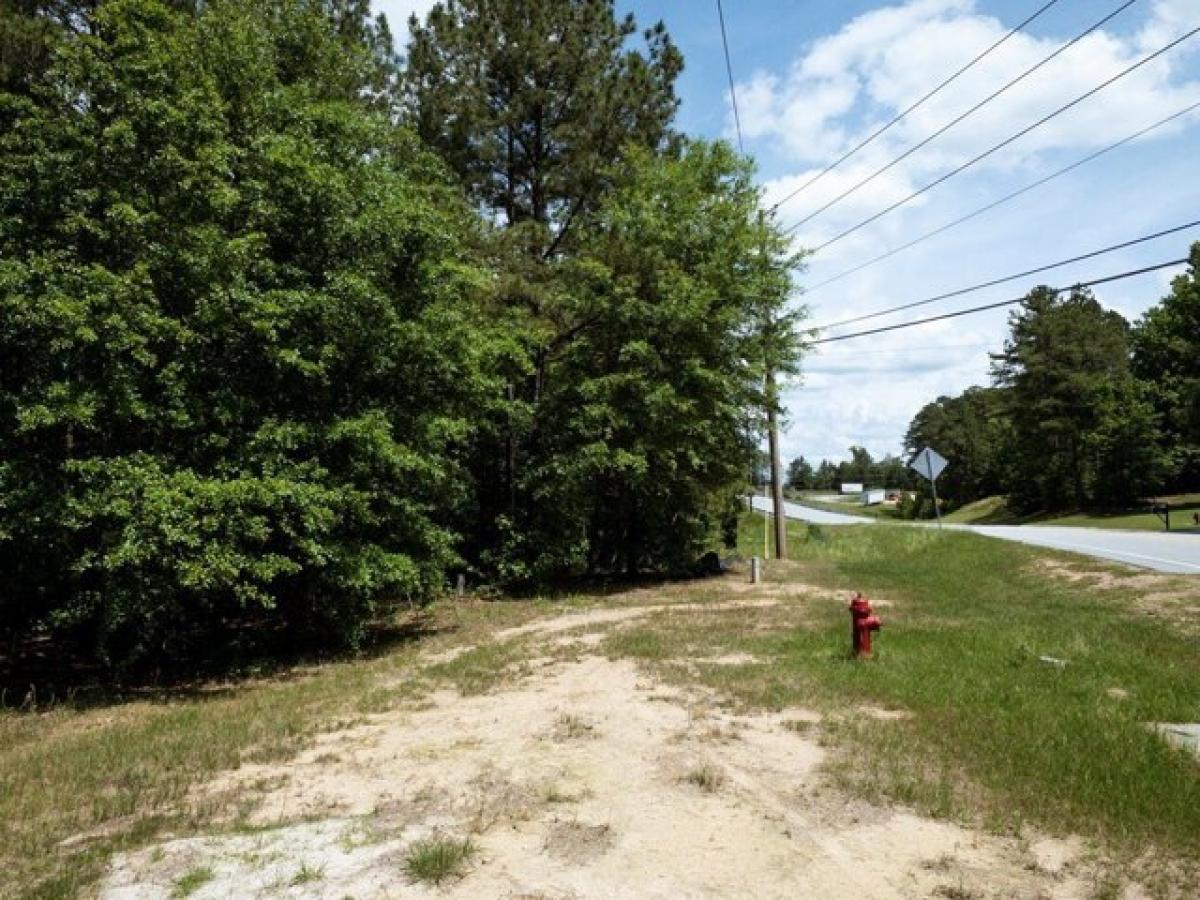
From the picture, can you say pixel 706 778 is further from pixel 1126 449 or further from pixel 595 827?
pixel 1126 449

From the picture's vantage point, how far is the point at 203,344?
1015 cm

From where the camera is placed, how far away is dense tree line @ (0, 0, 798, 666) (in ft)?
30.3

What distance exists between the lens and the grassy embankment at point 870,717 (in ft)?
16.7

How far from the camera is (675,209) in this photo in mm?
18328

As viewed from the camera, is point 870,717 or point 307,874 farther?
point 870,717

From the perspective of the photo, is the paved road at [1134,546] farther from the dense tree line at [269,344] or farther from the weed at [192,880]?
the weed at [192,880]

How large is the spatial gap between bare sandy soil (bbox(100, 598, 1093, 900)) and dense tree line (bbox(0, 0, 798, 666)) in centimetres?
411

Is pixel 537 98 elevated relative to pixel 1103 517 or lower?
elevated

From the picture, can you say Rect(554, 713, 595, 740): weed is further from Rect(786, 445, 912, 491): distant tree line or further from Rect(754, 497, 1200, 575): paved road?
Rect(786, 445, 912, 491): distant tree line

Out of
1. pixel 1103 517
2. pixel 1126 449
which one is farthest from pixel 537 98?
pixel 1126 449

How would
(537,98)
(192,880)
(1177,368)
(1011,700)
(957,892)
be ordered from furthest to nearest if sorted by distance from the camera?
(1177,368) → (537,98) → (1011,700) → (192,880) → (957,892)

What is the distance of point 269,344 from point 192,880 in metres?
7.32

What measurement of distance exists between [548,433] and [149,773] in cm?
1276

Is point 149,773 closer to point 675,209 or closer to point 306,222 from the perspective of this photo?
point 306,222
